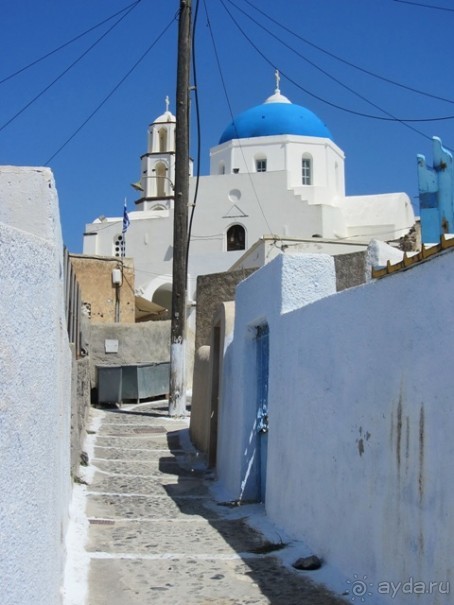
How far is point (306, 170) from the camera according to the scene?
130 ft

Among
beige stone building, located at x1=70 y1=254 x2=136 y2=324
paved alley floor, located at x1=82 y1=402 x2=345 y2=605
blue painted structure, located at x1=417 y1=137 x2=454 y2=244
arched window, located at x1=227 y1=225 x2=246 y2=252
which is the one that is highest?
arched window, located at x1=227 y1=225 x2=246 y2=252

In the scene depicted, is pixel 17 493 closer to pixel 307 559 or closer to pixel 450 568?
pixel 450 568

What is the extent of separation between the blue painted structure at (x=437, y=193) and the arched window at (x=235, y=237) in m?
32.6

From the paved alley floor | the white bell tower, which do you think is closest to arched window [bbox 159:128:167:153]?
the white bell tower

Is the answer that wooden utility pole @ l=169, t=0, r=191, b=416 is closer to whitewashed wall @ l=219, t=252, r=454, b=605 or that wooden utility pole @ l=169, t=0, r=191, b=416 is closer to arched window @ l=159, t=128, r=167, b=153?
whitewashed wall @ l=219, t=252, r=454, b=605

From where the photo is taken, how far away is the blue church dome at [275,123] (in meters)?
39.7

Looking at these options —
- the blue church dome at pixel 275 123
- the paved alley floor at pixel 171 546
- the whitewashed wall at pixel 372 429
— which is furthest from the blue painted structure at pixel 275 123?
the whitewashed wall at pixel 372 429

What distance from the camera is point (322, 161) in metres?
39.7

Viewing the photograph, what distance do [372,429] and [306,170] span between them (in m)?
35.3

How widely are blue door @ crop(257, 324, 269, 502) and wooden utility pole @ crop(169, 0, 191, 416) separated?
708cm

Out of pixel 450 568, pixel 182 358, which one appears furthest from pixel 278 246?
pixel 450 568

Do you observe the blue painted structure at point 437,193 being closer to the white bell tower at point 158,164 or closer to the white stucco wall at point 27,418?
the white stucco wall at point 27,418

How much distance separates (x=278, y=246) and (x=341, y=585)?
16.7 m

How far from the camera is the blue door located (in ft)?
28.2
